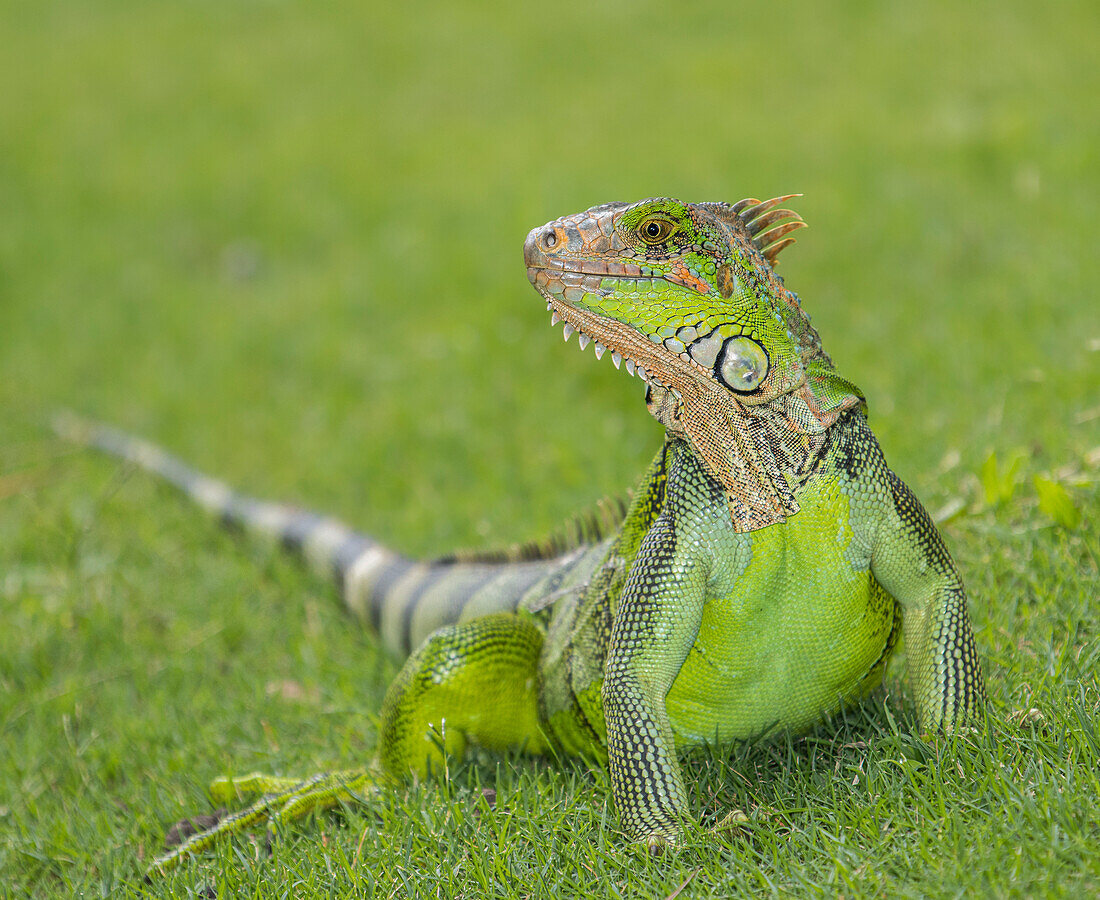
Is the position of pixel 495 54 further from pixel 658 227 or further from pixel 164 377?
pixel 658 227

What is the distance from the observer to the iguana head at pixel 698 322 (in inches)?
103

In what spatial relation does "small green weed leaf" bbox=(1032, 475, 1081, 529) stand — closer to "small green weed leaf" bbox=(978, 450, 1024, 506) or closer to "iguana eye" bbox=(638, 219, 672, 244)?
"small green weed leaf" bbox=(978, 450, 1024, 506)

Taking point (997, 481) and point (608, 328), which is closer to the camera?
point (608, 328)

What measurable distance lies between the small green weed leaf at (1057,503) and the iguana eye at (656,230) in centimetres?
172

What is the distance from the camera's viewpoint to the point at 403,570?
4.61 metres

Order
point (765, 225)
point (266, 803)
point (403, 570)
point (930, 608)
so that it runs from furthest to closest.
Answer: point (403, 570)
point (266, 803)
point (765, 225)
point (930, 608)

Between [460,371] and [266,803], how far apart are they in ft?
14.0

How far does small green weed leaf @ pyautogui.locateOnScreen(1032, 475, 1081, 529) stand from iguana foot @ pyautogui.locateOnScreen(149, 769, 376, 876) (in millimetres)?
2332

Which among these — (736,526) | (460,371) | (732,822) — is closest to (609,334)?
(736,526)

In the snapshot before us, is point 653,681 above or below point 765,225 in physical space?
below

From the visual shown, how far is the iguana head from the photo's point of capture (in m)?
2.62

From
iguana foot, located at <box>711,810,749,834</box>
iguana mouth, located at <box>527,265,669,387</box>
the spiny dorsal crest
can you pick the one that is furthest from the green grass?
the spiny dorsal crest

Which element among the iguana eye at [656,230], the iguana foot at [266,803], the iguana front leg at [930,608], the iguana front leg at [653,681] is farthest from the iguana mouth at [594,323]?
the iguana foot at [266,803]

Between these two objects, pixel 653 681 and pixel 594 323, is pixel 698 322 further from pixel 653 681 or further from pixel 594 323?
pixel 653 681
